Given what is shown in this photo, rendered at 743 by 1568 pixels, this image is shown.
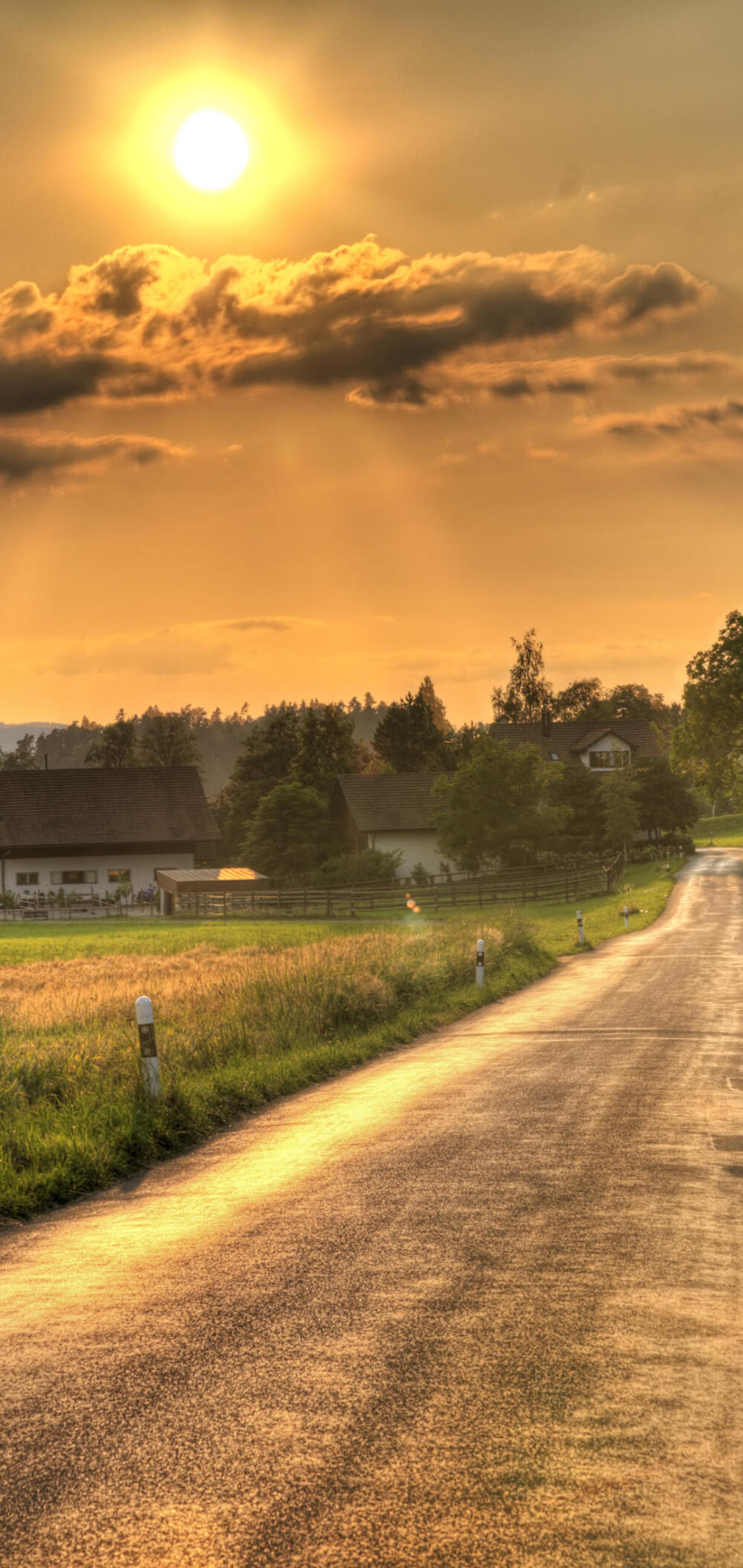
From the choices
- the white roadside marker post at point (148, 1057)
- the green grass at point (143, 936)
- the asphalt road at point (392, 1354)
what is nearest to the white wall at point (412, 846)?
the green grass at point (143, 936)

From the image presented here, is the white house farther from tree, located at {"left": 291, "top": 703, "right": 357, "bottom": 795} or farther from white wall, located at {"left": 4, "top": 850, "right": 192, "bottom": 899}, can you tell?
white wall, located at {"left": 4, "top": 850, "right": 192, "bottom": 899}

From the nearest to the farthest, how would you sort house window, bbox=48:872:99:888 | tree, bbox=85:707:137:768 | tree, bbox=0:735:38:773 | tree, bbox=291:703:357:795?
house window, bbox=48:872:99:888
tree, bbox=291:703:357:795
tree, bbox=85:707:137:768
tree, bbox=0:735:38:773

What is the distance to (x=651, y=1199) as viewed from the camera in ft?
25.1

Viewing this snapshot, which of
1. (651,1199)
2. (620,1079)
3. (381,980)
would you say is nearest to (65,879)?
(381,980)

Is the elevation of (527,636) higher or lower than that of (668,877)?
higher

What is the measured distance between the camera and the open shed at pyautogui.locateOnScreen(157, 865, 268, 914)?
59219mm

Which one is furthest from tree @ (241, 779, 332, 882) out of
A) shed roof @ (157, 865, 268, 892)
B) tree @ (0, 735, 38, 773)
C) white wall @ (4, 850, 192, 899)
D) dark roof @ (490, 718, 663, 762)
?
tree @ (0, 735, 38, 773)

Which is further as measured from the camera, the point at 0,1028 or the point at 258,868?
the point at 258,868

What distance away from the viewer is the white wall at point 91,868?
229ft

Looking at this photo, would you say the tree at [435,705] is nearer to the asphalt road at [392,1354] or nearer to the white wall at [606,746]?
the white wall at [606,746]

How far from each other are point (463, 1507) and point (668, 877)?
187 ft

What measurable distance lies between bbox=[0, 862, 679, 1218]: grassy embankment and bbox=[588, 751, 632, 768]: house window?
185ft

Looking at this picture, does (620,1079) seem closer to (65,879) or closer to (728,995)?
(728,995)

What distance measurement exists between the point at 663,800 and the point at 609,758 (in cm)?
1607
